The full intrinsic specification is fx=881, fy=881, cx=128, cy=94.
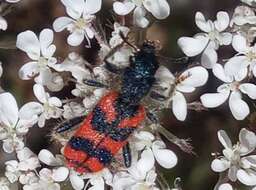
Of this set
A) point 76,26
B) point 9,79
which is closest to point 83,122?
point 76,26

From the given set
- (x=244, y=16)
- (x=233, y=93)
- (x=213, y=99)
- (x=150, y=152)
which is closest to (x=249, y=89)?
(x=233, y=93)

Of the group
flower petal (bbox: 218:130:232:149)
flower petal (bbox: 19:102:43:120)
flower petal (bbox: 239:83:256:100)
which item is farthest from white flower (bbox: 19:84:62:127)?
flower petal (bbox: 239:83:256:100)

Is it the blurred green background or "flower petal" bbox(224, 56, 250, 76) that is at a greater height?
"flower petal" bbox(224, 56, 250, 76)

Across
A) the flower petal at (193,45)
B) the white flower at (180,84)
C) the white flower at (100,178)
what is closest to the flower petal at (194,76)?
the white flower at (180,84)

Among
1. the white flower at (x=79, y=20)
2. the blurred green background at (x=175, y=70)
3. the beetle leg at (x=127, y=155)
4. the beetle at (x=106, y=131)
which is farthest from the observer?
the blurred green background at (x=175, y=70)

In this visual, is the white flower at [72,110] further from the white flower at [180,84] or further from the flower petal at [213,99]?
the flower petal at [213,99]

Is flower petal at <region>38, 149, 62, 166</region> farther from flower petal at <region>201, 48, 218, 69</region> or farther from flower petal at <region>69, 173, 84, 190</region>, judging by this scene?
flower petal at <region>201, 48, 218, 69</region>

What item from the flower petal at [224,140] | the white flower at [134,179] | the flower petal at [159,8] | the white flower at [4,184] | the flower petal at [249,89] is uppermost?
the flower petal at [159,8]
